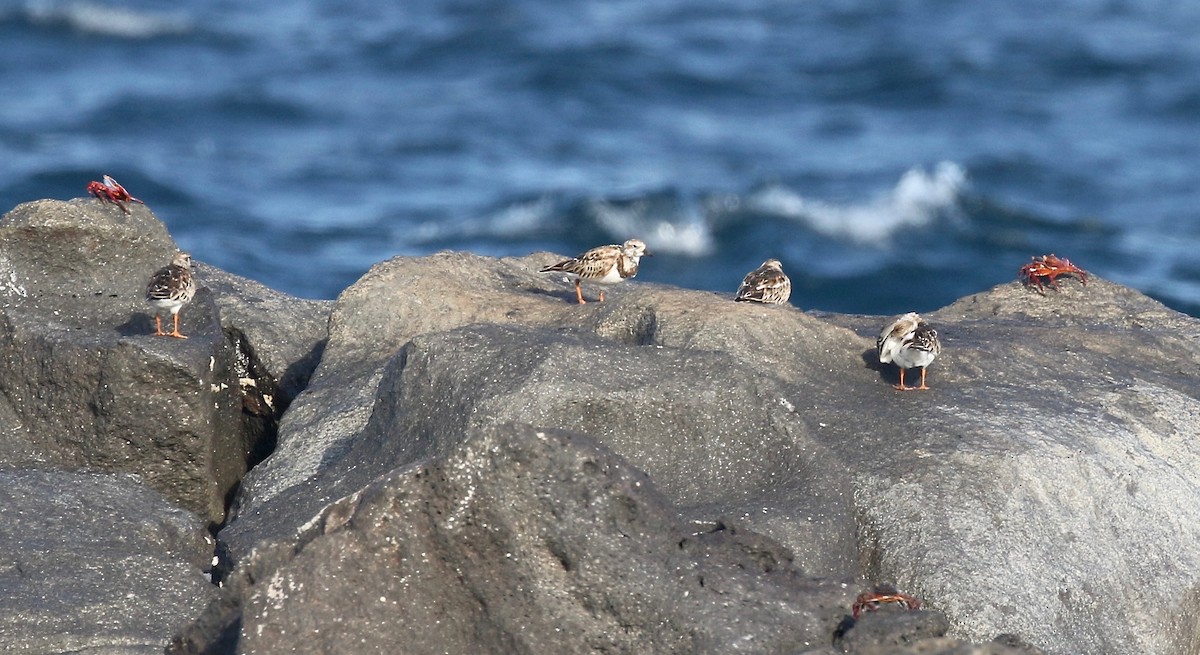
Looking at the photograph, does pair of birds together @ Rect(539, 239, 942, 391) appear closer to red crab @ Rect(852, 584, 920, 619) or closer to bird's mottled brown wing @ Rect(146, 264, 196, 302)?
bird's mottled brown wing @ Rect(146, 264, 196, 302)

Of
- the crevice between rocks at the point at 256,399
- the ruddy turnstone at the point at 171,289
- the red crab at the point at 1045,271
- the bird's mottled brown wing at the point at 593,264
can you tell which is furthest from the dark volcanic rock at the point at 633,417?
the red crab at the point at 1045,271

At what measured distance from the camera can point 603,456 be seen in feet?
21.3

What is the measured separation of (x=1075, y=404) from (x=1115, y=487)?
95cm

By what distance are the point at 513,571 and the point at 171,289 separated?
4642mm

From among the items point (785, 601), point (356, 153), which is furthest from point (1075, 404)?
point (356, 153)

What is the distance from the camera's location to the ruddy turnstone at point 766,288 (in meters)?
11.1

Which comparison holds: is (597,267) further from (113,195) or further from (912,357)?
(113,195)

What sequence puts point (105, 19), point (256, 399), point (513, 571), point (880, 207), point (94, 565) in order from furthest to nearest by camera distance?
point (105, 19) < point (880, 207) < point (256, 399) < point (94, 565) < point (513, 571)

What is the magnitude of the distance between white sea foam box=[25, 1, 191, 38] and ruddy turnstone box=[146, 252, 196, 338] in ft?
102

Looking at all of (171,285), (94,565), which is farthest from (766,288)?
(94,565)

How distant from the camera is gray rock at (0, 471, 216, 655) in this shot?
286 inches

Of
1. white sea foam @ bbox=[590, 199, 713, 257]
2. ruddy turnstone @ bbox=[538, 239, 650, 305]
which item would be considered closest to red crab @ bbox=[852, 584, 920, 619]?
ruddy turnstone @ bbox=[538, 239, 650, 305]

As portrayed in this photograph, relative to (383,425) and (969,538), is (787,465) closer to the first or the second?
(969,538)

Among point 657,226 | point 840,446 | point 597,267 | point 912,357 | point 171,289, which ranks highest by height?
point 657,226
